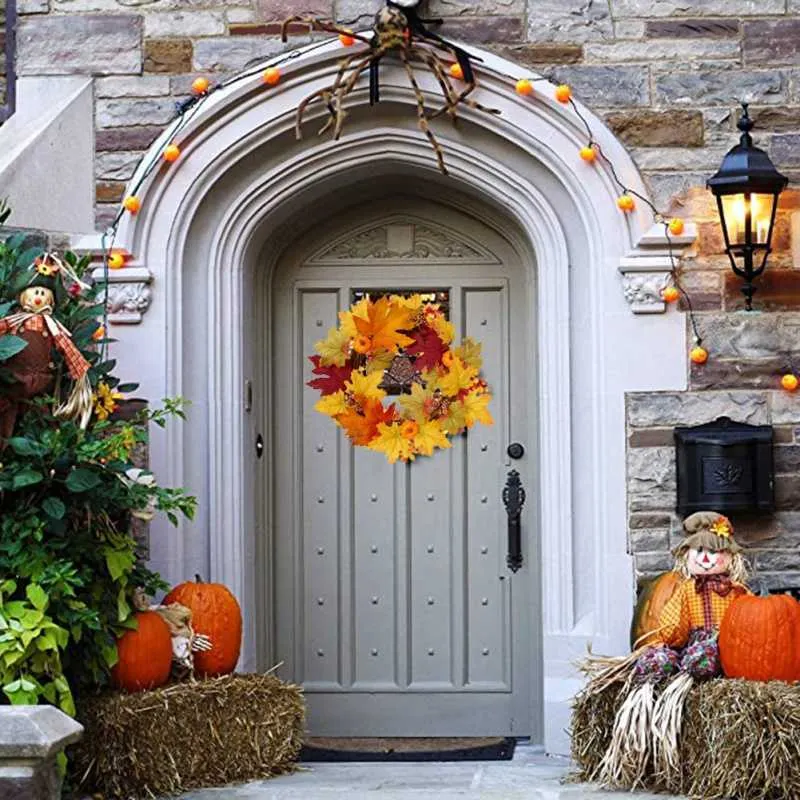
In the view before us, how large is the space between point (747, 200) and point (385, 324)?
1.63m

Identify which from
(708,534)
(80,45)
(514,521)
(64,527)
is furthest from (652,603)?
(80,45)

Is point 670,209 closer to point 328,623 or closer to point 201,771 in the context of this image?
point 328,623

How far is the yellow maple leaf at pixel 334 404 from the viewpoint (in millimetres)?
7223

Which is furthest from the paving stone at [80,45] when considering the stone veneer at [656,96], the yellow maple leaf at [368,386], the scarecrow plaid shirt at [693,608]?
the scarecrow plaid shirt at [693,608]

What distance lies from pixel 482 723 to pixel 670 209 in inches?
88.8

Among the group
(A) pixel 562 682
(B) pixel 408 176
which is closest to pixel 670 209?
(B) pixel 408 176

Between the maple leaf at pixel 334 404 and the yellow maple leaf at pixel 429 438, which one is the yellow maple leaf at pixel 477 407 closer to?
the yellow maple leaf at pixel 429 438

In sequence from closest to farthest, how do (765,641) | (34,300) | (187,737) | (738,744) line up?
(738,744) < (765,641) < (34,300) < (187,737)

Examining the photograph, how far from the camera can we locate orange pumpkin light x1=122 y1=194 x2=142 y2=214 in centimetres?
659

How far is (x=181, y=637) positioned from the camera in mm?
6031

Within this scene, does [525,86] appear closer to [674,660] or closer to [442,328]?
[442,328]

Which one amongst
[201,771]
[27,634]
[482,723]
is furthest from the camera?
[482,723]

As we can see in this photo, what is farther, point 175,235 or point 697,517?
point 175,235

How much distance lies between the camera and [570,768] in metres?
6.27
